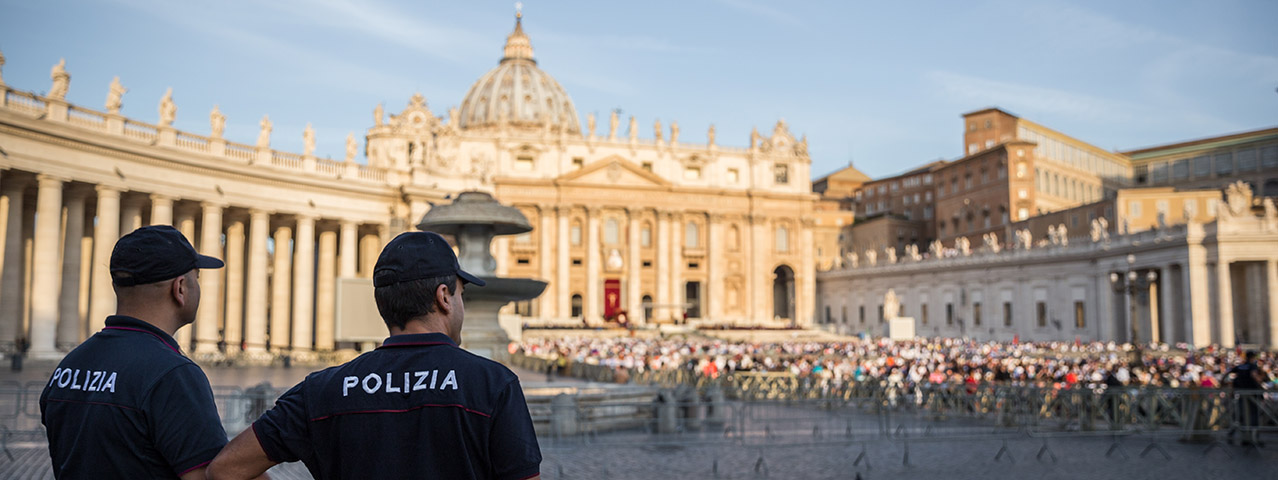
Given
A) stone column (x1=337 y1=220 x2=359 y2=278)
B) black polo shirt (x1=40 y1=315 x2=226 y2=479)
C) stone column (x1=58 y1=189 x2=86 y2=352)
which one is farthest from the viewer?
stone column (x1=337 y1=220 x2=359 y2=278)

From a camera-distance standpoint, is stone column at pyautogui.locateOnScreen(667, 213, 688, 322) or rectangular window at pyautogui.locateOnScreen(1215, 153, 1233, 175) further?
stone column at pyautogui.locateOnScreen(667, 213, 688, 322)

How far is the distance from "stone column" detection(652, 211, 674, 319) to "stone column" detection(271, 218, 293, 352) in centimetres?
3706

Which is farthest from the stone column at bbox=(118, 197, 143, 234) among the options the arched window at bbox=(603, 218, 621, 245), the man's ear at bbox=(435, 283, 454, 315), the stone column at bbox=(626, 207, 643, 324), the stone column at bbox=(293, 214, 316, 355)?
the stone column at bbox=(626, 207, 643, 324)

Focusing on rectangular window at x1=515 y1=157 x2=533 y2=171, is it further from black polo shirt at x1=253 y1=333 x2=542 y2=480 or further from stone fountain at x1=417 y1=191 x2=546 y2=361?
black polo shirt at x1=253 y1=333 x2=542 y2=480

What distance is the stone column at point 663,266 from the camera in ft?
238

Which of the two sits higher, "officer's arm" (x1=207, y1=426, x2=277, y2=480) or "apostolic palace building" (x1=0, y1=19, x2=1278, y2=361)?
"apostolic palace building" (x1=0, y1=19, x2=1278, y2=361)

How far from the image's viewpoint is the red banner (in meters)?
70.7

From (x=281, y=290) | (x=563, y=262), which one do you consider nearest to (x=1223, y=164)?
(x=563, y=262)

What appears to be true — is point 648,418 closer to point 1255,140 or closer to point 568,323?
point 568,323

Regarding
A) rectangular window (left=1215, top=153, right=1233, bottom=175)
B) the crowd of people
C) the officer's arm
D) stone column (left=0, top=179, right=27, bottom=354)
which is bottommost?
the crowd of people

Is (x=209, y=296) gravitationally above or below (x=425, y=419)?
above

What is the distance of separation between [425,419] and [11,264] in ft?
99.2

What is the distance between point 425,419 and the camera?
277cm

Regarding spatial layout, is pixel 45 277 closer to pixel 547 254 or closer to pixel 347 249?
pixel 347 249
